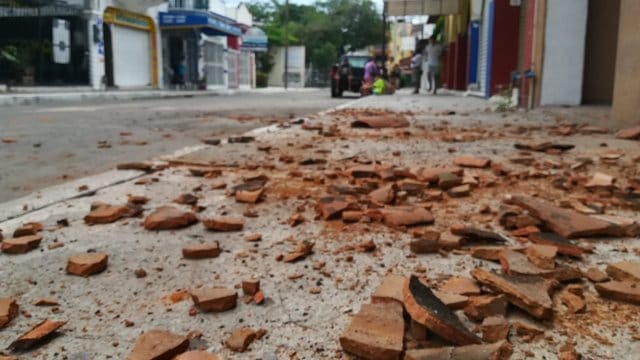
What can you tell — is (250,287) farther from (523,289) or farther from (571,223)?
(571,223)

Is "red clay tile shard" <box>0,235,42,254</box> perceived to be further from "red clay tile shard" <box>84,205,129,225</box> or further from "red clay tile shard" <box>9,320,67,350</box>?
"red clay tile shard" <box>9,320,67,350</box>

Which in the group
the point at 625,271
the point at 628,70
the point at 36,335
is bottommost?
the point at 36,335

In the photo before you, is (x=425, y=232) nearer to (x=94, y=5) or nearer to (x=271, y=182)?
(x=271, y=182)

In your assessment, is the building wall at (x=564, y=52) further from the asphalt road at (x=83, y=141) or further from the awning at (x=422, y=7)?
the awning at (x=422, y=7)

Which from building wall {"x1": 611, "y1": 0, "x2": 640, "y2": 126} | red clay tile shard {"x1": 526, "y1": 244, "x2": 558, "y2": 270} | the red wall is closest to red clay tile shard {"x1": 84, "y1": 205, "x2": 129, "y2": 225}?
red clay tile shard {"x1": 526, "y1": 244, "x2": 558, "y2": 270}

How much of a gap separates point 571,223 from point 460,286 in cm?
75

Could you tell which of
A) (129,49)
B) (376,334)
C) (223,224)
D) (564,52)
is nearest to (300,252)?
(223,224)

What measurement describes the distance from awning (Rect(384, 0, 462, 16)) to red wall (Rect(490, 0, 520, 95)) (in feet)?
19.4

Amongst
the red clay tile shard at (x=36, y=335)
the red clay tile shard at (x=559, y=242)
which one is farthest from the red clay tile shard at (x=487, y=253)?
the red clay tile shard at (x=36, y=335)

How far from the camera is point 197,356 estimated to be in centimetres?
132

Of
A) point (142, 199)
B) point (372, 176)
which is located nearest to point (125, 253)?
point (142, 199)

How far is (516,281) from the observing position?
1602 mm

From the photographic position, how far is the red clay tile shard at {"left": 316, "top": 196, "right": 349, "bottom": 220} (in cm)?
238

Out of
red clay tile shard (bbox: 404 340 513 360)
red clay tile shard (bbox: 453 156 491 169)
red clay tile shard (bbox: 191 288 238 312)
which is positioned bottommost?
red clay tile shard (bbox: 191 288 238 312)
